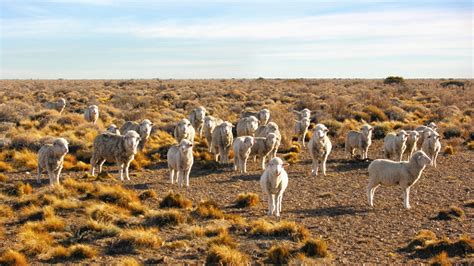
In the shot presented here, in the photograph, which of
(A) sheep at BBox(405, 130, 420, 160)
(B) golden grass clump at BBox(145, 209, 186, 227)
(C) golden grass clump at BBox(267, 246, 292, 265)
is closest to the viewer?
(C) golden grass clump at BBox(267, 246, 292, 265)

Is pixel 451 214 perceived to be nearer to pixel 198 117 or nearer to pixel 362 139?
pixel 362 139

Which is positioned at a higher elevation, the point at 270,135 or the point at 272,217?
the point at 270,135

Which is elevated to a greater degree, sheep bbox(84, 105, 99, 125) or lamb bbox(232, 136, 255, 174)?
sheep bbox(84, 105, 99, 125)

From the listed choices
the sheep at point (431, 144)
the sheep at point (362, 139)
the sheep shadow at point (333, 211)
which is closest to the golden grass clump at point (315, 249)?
the sheep shadow at point (333, 211)

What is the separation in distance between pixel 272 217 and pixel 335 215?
1872mm

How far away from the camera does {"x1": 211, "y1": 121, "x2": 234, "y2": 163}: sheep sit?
2042cm

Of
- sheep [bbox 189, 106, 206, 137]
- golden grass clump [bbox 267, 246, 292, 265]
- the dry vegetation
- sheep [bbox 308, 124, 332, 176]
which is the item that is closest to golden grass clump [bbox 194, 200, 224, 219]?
the dry vegetation

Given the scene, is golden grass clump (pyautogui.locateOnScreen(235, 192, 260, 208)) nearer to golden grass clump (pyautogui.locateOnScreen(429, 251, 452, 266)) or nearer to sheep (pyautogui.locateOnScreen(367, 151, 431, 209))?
sheep (pyautogui.locateOnScreen(367, 151, 431, 209))

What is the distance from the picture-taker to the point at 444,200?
15164 mm

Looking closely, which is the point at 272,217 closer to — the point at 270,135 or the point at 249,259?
the point at 249,259

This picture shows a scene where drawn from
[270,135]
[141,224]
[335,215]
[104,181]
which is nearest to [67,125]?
[104,181]

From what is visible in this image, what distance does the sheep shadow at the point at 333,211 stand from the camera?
13.5 metres

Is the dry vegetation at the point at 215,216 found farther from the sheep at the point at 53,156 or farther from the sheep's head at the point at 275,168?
the sheep's head at the point at 275,168

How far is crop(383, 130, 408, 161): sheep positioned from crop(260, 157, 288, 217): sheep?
323 inches
